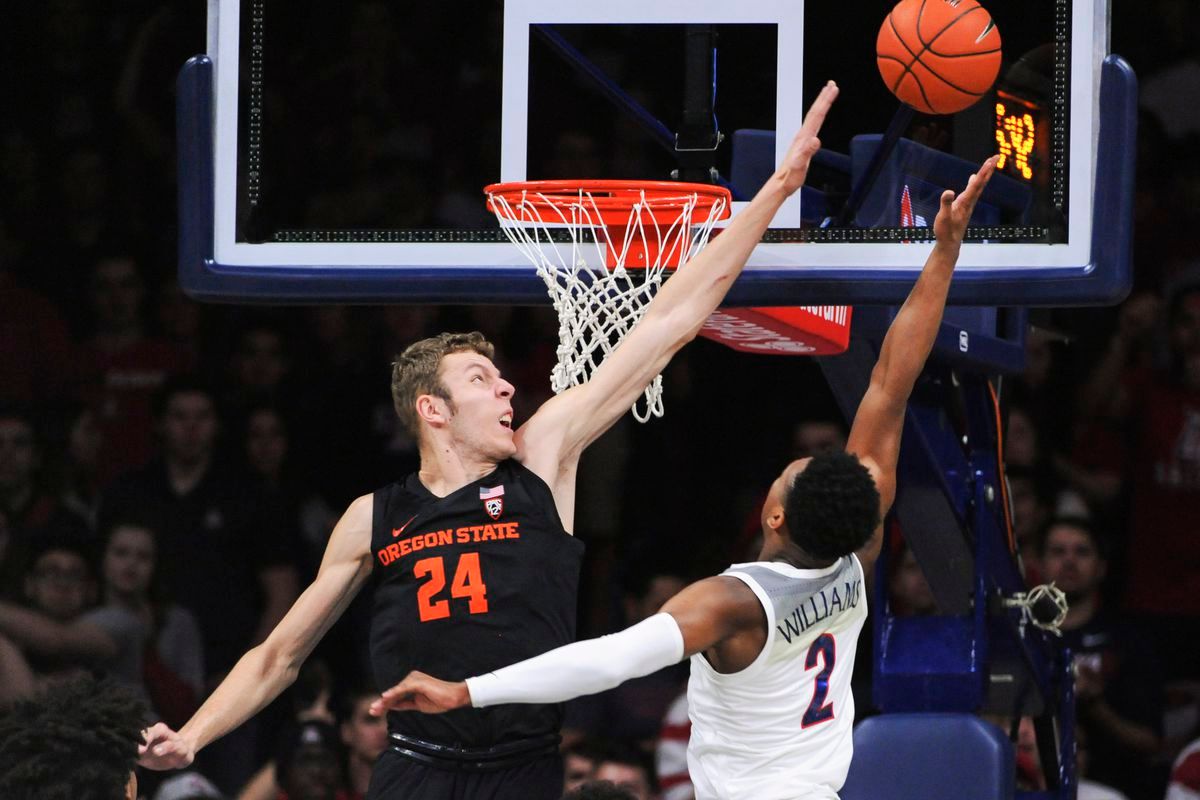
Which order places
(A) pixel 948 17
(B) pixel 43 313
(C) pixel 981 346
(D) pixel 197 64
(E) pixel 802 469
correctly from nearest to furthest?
(E) pixel 802 469 < (A) pixel 948 17 < (D) pixel 197 64 < (C) pixel 981 346 < (B) pixel 43 313

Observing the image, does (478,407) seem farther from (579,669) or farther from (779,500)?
(579,669)

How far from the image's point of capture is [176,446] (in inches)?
315

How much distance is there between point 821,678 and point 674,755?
313 cm

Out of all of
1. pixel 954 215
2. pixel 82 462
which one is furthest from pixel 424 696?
pixel 82 462

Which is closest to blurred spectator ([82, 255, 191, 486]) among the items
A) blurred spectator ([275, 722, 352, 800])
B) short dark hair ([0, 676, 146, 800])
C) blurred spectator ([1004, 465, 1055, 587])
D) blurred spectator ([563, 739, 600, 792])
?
blurred spectator ([275, 722, 352, 800])

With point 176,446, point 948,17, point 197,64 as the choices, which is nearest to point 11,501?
point 176,446

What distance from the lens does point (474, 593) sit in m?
4.26

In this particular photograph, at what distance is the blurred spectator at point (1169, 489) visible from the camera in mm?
7574

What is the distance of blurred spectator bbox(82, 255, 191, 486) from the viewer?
8.35 metres

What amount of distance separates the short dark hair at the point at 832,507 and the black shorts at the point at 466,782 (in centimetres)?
80

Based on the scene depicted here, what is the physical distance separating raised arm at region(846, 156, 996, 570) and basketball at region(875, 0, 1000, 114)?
1.09 feet

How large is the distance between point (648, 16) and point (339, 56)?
4.24 metres

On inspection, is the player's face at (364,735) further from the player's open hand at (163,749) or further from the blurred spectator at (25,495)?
the player's open hand at (163,749)

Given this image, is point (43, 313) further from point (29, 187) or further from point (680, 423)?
point (680, 423)
